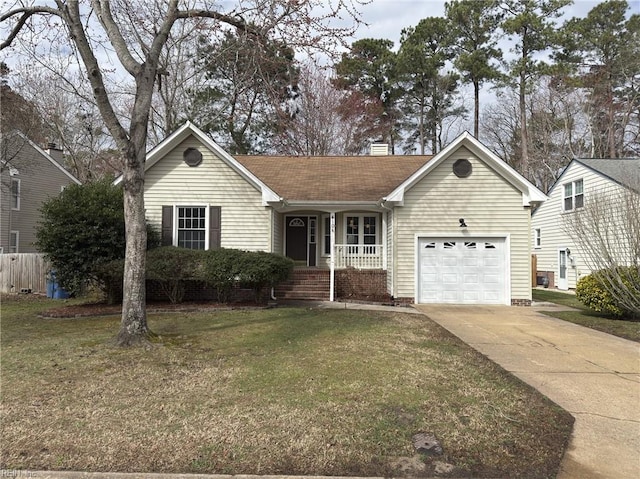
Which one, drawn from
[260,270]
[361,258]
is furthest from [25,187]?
[361,258]

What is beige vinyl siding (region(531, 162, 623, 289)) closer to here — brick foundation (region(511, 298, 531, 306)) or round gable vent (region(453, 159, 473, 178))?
brick foundation (region(511, 298, 531, 306))

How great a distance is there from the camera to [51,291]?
49.4 ft

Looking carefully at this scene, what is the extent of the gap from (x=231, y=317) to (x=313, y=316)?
199cm

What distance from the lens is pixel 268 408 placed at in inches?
174

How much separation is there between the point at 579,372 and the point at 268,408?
15.0 ft

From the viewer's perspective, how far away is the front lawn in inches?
135

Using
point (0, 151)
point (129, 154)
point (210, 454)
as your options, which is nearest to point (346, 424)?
point (210, 454)

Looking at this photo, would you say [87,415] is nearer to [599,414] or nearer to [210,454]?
[210,454]

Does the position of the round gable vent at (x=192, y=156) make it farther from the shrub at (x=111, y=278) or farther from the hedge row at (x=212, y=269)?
the shrub at (x=111, y=278)

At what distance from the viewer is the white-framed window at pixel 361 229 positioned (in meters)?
15.8

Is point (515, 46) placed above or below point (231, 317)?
above

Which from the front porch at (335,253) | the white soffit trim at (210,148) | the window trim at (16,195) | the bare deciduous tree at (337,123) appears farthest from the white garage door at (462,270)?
the window trim at (16,195)

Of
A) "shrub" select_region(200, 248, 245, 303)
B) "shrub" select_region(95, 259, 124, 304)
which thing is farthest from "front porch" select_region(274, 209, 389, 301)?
"shrub" select_region(95, 259, 124, 304)

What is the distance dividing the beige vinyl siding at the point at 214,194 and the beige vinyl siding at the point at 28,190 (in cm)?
1304
